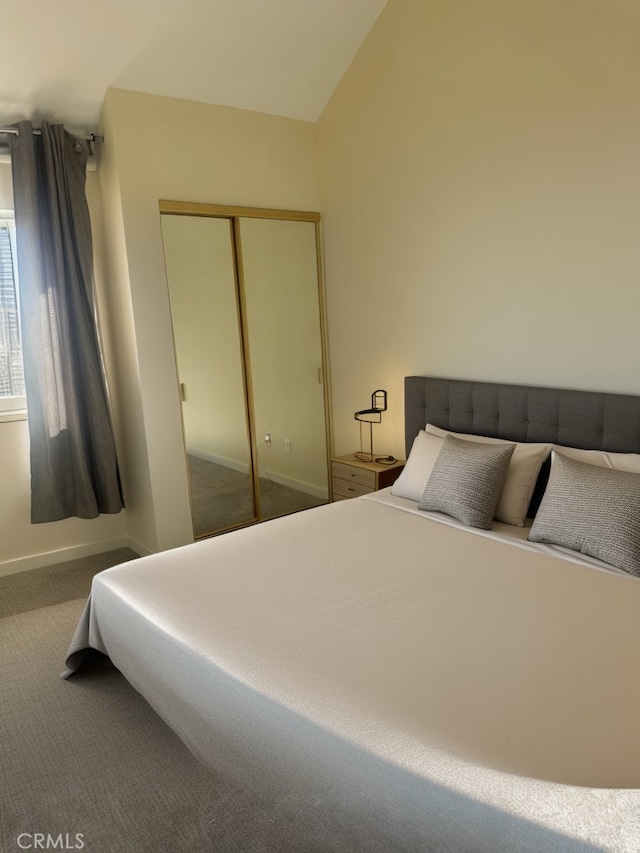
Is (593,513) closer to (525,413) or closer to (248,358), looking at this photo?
(525,413)

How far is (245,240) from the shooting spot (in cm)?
396

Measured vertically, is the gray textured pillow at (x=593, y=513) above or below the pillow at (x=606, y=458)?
below

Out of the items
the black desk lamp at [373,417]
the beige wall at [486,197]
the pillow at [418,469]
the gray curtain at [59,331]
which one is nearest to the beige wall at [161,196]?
the gray curtain at [59,331]

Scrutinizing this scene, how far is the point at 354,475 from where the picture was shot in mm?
3859

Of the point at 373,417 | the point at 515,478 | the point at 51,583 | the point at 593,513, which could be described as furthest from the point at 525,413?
the point at 51,583

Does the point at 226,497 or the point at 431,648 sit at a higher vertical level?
the point at 431,648

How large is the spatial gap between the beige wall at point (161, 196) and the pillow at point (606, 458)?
2.18 meters

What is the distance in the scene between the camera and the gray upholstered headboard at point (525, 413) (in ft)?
8.95

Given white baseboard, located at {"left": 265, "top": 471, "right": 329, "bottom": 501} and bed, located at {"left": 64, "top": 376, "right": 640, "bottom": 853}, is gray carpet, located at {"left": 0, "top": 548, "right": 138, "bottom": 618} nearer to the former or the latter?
bed, located at {"left": 64, "top": 376, "right": 640, "bottom": 853}

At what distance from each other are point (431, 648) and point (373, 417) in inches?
94.6

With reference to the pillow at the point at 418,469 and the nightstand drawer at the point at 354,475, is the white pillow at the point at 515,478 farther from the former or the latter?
the nightstand drawer at the point at 354,475

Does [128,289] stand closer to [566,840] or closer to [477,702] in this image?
[477,702]

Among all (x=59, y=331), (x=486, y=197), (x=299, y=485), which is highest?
(x=486, y=197)

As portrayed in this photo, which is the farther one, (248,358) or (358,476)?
(248,358)
